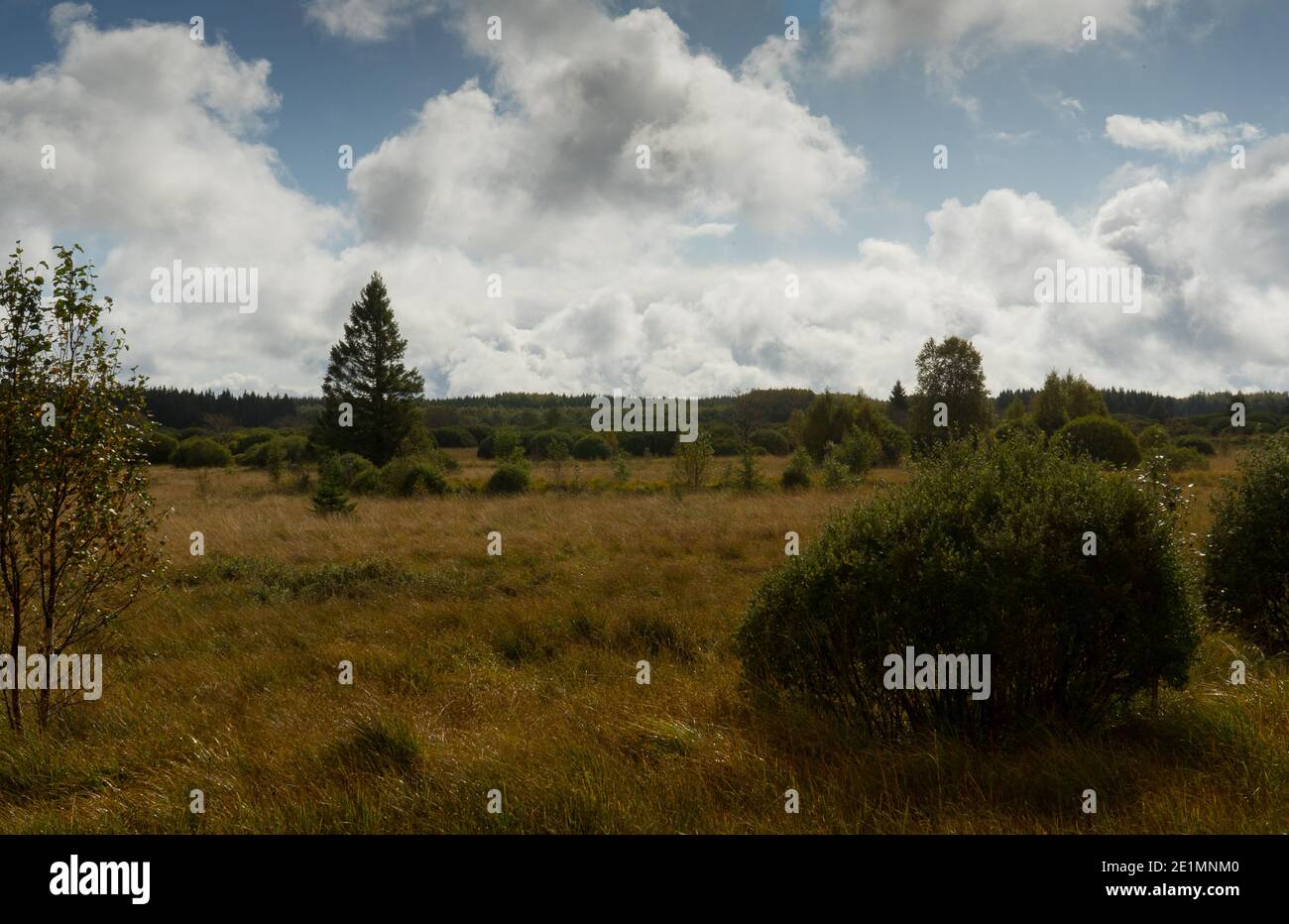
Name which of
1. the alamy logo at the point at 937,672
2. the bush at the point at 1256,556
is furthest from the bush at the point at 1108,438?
the alamy logo at the point at 937,672

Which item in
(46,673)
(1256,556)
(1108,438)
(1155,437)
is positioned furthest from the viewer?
(1108,438)

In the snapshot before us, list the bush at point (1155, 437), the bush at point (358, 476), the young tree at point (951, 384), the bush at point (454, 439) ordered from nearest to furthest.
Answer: the bush at point (1155, 437), the bush at point (358, 476), the young tree at point (951, 384), the bush at point (454, 439)

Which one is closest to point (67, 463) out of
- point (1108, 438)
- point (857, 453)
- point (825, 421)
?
point (857, 453)

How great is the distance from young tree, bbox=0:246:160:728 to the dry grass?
1.14m

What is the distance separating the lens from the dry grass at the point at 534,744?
3.56 m

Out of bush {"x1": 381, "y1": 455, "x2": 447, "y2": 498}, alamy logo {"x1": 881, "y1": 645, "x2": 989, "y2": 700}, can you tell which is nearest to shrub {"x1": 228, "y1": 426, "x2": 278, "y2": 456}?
bush {"x1": 381, "y1": 455, "x2": 447, "y2": 498}

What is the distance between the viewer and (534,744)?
4.23m

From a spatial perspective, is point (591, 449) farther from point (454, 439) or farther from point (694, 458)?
point (694, 458)

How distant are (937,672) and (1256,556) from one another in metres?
3.59

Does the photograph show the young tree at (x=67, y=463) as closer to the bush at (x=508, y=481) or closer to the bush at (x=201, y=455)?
the bush at (x=508, y=481)

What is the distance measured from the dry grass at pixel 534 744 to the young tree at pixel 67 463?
1145 millimetres

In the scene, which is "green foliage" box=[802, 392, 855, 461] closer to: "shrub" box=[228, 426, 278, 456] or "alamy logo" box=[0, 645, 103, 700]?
"shrub" box=[228, 426, 278, 456]

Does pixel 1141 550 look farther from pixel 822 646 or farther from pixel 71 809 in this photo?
pixel 71 809
